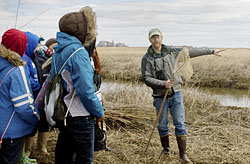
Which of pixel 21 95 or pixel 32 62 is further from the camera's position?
pixel 32 62

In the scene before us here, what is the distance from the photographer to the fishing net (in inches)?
122

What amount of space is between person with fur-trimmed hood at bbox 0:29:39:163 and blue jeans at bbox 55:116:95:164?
0.31 m

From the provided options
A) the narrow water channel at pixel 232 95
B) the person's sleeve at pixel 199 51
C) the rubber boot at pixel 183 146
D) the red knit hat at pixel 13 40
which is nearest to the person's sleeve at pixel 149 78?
the person's sleeve at pixel 199 51

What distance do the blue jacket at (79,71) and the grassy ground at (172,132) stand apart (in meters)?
1.36

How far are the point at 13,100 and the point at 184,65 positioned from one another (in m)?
1.83

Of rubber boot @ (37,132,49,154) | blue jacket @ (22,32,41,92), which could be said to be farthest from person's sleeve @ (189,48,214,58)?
rubber boot @ (37,132,49,154)

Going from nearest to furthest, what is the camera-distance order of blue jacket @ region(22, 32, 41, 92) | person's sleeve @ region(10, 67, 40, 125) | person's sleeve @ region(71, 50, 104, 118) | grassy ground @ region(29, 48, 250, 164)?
person's sleeve @ region(71, 50, 104, 118)
person's sleeve @ region(10, 67, 40, 125)
blue jacket @ region(22, 32, 41, 92)
grassy ground @ region(29, 48, 250, 164)

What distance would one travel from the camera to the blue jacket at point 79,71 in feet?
6.93

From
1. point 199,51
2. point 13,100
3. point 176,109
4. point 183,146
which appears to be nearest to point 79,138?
point 13,100

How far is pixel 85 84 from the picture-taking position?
210cm

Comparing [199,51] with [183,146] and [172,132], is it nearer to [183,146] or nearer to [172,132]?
[183,146]

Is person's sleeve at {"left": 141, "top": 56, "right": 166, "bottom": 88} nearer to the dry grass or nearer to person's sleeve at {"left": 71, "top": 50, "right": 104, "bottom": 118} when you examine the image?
the dry grass

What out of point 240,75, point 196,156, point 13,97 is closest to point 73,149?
point 13,97

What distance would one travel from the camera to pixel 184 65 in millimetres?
3104
